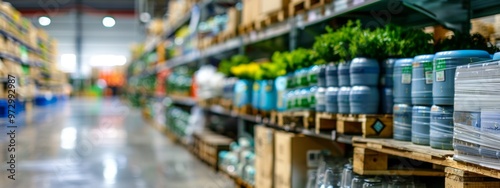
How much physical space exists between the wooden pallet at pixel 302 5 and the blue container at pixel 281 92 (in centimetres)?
53

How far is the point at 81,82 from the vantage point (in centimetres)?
3475

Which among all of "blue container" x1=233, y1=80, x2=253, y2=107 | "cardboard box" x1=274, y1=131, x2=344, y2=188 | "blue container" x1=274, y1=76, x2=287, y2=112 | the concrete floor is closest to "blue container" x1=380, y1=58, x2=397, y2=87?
"cardboard box" x1=274, y1=131, x2=344, y2=188

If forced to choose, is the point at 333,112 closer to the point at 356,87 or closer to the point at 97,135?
the point at 356,87

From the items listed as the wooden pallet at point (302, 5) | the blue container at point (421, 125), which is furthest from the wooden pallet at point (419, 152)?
the wooden pallet at point (302, 5)

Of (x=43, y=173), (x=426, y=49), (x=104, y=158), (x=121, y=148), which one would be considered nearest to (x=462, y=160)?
(x=426, y=49)

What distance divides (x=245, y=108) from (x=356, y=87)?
8.24 feet

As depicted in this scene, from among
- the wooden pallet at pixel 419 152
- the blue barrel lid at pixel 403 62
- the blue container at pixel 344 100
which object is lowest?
the wooden pallet at pixel 419 152

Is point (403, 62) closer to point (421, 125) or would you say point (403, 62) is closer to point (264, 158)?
point (421, 125)

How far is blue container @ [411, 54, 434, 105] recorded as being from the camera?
2.51 m

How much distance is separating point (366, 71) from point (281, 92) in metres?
1.37

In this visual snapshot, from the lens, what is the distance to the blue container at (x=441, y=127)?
2363mm

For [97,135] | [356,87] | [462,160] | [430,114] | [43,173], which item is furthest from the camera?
[97,135]

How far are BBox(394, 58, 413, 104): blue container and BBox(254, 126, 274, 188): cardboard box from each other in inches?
58.6

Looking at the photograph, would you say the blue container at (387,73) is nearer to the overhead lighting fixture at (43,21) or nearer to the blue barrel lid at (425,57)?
the blue barrel lid at (425,57)
